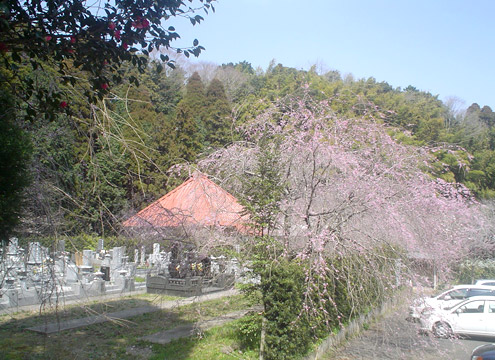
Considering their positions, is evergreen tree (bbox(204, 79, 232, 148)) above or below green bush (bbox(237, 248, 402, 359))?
above

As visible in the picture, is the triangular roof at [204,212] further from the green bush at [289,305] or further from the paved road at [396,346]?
the paved road at [396,346]

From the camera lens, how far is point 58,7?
15.6ft

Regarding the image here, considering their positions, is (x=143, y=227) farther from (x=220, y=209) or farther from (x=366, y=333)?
(x=366, y=333)

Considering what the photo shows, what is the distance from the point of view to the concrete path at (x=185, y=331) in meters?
7.98

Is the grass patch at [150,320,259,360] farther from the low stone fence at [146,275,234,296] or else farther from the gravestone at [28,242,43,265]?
the low stone fence at [146,275,234,296]

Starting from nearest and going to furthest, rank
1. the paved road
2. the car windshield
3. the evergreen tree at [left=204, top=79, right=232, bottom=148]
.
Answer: the paved road
the car windshield
the evergreen tree at [left=204, top=79, right=232, bottom=148]

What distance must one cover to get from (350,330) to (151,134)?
19.6 meters

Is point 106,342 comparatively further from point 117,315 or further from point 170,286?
point 170,286

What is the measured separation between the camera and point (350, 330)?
982cm

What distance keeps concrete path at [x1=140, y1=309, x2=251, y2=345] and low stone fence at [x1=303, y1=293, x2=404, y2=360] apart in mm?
1606

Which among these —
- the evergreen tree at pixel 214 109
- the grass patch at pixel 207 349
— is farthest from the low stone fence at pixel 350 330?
the evergreen tree at pixel 214 109

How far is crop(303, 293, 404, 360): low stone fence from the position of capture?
7760mm

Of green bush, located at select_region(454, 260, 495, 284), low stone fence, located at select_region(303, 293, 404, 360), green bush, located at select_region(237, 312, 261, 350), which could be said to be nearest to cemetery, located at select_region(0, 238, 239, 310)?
green bush, located at select_region(237, 312, 261, 350)

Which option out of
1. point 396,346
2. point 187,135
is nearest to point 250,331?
point 396,346
